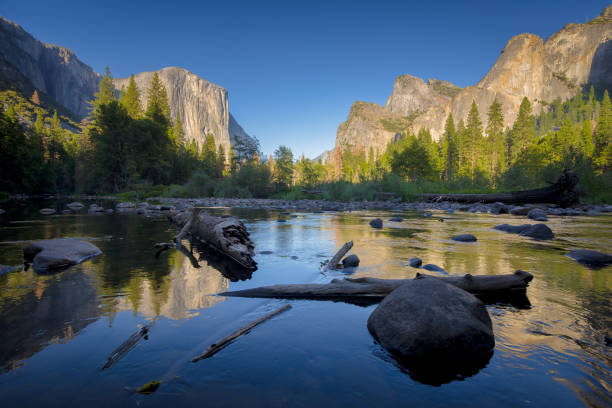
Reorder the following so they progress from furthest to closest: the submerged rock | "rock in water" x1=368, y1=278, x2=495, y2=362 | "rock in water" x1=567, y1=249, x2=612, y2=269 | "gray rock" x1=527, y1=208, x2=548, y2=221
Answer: "gray rock" x1=527, y1=208, x2=548, y2=221, the submerged rock, "rock in water" x1=567, y1=249, x2=612, y2=269, "rock in water" x1=368, y1=278, x2=495, y2=362

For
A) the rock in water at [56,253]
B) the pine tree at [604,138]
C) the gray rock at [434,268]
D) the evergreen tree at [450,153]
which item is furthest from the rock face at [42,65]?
the pine tree at [604,138]

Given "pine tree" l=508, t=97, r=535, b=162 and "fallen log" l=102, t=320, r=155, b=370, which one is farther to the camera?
"pine tree" l=508, t=97, r=535, b=162

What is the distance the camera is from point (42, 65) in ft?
594

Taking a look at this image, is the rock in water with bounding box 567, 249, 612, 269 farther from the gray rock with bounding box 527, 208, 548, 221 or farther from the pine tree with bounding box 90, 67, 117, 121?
the pine tree with bounding box 90, 67, 117, 121

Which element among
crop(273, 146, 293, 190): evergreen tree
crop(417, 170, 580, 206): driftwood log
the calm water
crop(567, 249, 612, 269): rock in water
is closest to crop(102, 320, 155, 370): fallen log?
the calm water

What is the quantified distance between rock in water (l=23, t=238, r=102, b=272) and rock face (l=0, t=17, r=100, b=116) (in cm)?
19173

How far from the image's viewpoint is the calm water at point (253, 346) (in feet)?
6.51

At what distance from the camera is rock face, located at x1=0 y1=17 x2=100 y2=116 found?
156 meters

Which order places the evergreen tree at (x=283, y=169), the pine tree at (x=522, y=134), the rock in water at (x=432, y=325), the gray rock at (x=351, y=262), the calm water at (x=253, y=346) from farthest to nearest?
1. the pine tree at (x=522, y=134)
2. the evergreen tree at (x=283, y=169)
3. the gray rock at (x=351, y=262)
4. the rock in water at (x=432, y=325)
5. the calm water at (x=253, y=346)

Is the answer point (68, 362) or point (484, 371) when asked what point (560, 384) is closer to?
point (484, 371)

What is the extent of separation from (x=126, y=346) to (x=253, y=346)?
114 cm

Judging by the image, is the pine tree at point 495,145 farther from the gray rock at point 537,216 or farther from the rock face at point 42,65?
the rock face at point 42,65

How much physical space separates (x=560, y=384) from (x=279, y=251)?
585 centimetres

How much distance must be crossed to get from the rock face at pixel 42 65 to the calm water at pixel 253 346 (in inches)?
7686
